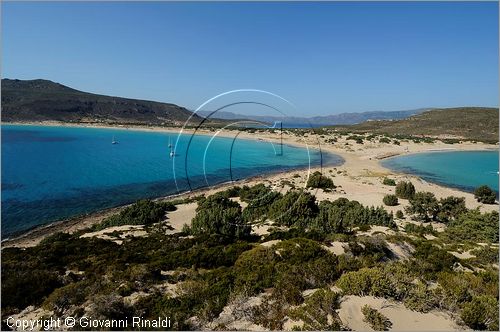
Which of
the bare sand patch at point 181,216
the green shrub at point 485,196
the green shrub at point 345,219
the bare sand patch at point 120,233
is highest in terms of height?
the green shrub at point 345,219

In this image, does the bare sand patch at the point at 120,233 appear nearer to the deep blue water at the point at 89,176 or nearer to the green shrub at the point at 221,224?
the green shrub at the point at 221,224

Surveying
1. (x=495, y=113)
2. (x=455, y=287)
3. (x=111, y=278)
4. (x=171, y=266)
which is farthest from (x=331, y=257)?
(x=495, y=113)

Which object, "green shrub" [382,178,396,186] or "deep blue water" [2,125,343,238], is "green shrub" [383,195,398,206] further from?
"deep blue water" [2,125,343,238]

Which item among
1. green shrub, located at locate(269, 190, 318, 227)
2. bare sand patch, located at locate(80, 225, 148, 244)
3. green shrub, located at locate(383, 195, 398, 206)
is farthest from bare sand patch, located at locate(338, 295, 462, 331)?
green shrub, located at locate(383, 195, 398, 206)

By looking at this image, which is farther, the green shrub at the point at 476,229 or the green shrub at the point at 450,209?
the green shrub at the point at 450,209

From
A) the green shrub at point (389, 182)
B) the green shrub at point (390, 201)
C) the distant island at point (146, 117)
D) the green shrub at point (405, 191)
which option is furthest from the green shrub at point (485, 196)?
the distant island at point (146, 117)

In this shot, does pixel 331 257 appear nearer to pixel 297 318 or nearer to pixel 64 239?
pixel 297 318

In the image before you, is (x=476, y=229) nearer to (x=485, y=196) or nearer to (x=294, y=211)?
(x=294, y=211)
